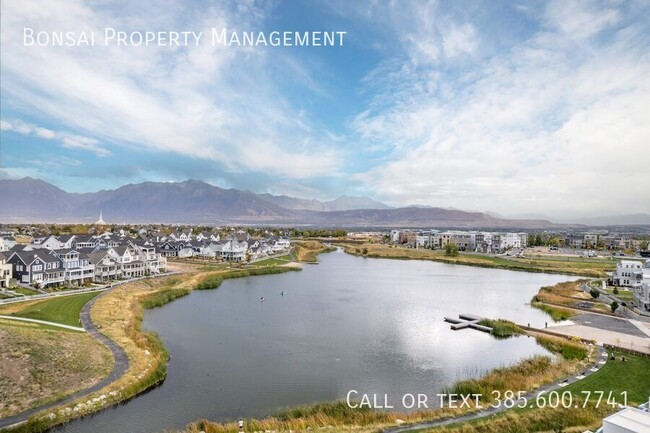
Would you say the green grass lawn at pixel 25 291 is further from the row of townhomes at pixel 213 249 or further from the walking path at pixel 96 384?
the row of townhomes at pixel 213 249

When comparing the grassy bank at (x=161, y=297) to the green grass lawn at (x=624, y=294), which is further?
the green grass lawn at (x=624, y=294)

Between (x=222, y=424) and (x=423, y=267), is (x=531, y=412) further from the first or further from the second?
(x=423, y=267)

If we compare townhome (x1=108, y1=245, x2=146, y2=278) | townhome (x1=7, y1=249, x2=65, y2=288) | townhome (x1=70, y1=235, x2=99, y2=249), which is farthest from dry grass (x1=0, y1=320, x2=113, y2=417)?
townhome (x1=70, y1=235, x2=99, y2=249)

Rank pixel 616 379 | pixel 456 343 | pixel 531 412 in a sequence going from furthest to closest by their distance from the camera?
pixel 456 343, pixel 616 379, pixel 531 412

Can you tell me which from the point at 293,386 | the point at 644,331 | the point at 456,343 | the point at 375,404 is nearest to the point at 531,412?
the point at 375,404

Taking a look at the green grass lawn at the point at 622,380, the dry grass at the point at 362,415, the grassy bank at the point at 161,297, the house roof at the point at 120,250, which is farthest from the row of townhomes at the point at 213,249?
the green grass lawn at the point at 622,380

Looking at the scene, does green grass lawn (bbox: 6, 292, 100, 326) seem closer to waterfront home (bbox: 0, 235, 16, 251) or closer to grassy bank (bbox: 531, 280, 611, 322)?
waterfront home (bbox: 0, 235, 16, 251)
